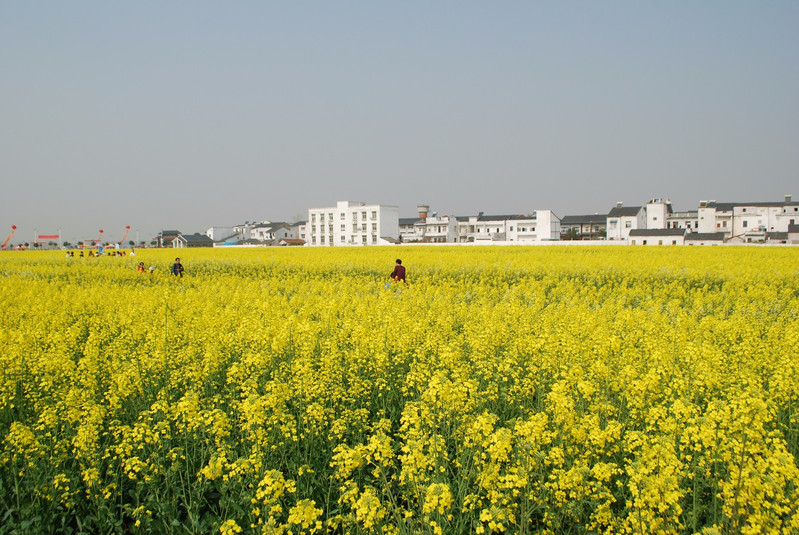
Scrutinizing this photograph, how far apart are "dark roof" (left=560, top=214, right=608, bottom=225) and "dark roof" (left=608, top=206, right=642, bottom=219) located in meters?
6.88

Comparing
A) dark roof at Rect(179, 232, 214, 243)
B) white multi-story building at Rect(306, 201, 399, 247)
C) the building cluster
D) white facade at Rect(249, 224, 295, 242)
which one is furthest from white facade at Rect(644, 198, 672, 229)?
dark roof at Rect(179, 232, 214, 243)

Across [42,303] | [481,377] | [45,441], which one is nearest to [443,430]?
[481,377]

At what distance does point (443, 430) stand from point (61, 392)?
14.3ft

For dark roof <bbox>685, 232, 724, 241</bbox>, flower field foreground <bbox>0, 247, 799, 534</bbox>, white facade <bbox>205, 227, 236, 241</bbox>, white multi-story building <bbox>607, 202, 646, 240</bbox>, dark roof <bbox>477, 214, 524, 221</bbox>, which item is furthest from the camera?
white facade <bbox>205, 227, 236, 241</bbox>

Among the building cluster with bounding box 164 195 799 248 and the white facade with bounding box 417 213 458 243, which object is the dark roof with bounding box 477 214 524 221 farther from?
the white facade with bounding box 417 213 458 243

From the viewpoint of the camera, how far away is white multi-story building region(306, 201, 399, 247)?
112 metres

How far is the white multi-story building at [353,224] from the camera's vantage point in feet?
369

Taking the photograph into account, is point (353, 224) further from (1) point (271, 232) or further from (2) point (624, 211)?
(2) point (624, 211)

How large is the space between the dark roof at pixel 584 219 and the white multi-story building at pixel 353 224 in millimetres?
42480

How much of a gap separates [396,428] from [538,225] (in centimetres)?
10378

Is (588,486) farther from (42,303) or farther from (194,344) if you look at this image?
(42,303)

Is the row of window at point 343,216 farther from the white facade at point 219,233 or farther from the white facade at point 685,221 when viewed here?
the white facade at point 685,221

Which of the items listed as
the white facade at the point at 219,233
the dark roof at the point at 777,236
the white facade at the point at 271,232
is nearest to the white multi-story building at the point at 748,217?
the dark roof at the point at 777,236

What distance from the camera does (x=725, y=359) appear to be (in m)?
6.65
